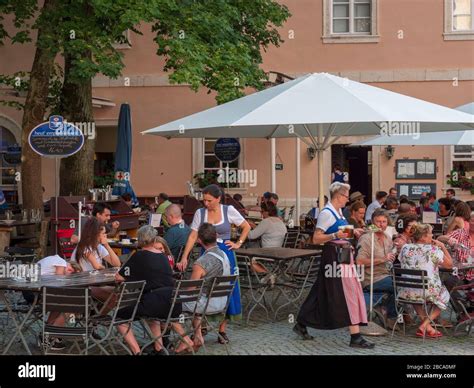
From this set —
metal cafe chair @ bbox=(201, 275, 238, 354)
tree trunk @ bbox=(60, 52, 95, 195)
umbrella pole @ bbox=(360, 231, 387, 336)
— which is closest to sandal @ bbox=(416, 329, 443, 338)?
umbrella pole @ bbox=(360, 231, 387, 336)

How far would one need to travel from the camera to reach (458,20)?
22.1 meters

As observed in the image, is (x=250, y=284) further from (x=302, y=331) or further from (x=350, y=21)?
(x=350, y=21)

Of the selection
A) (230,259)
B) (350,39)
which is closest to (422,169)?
(350,39)

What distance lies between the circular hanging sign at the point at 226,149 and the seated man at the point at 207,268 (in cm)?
1297

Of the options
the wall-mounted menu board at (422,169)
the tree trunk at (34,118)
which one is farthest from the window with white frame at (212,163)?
the tree trunk at (34,118)

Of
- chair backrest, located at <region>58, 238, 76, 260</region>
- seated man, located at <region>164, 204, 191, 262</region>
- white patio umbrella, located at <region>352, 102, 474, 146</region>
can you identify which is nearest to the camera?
seated man, located at <region>164, 204, 191, 262</region>

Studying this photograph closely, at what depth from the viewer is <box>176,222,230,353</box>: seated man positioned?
8578mm

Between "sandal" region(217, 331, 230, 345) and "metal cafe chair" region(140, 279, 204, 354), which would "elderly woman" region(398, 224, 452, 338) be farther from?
"metal cafe chair" region(140, 279, 204, 354)

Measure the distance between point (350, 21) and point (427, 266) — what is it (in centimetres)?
1395

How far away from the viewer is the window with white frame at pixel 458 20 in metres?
21.9

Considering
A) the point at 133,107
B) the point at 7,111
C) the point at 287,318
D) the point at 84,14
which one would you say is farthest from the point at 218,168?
the point at 287,318

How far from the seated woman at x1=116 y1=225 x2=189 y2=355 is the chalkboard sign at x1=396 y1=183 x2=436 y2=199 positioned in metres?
14.3

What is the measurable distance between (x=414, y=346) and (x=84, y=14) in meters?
9.00

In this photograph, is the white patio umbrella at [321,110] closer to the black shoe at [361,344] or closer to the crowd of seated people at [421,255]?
the crowd of seated people at [421,255]
